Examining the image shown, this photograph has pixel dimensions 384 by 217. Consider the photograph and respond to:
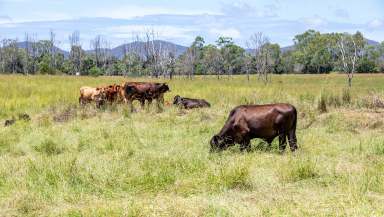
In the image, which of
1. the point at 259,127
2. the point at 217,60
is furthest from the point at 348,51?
the point at 259,127

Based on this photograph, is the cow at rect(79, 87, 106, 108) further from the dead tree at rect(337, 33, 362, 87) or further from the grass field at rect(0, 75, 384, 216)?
the dead tree at rect(337, 33, 362, 87)

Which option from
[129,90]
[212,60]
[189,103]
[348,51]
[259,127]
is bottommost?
[189,103]

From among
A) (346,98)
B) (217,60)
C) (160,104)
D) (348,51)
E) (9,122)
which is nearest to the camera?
(9,122)

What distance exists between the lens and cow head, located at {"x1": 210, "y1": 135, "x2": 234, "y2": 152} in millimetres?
10370

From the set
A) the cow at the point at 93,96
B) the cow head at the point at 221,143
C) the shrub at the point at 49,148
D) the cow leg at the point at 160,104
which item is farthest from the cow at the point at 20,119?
the cow head at the point at 221,143

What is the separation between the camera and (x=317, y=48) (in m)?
95.8

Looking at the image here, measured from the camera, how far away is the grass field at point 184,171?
20.1ft

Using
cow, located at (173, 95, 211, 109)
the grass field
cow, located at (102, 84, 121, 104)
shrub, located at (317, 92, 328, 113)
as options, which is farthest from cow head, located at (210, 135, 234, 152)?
cow, located at (102, 84, 121, 104)

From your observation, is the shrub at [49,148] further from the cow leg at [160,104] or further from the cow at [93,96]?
the cow at [93,96]

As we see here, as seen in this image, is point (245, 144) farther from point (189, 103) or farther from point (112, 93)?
point (112, 93)

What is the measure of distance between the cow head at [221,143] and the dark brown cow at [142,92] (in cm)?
928

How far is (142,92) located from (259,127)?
33.2ft

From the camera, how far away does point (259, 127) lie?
1038 cm

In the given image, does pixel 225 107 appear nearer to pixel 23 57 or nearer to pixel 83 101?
pixel 83 101
